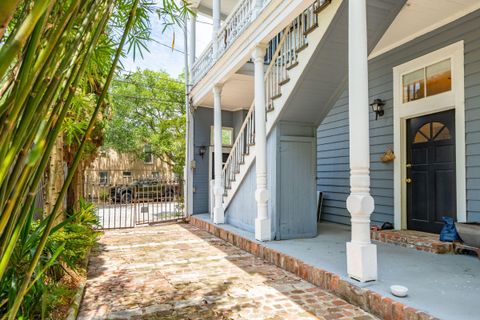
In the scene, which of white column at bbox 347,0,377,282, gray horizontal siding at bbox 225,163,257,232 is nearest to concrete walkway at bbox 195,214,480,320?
white column at bbox 347,0,377,282

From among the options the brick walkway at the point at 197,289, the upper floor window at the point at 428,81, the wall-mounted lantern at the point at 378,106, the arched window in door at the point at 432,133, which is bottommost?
the brick walkway at the point at 197,289

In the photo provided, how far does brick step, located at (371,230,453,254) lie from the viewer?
3.82m

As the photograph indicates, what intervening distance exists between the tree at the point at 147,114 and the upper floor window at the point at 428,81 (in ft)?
39.1

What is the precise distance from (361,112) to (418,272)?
174cm

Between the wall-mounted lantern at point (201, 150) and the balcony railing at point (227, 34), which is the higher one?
the balcony railing at point (227, 34)

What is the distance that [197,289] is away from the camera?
3240 mm

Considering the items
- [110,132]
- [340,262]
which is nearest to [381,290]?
[340,262]

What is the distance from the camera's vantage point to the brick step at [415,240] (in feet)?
12.5

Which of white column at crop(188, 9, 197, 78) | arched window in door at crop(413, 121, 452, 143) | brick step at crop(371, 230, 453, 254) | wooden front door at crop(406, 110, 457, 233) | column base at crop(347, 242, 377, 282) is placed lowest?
brick step at crop(371, 230, 453, 254)

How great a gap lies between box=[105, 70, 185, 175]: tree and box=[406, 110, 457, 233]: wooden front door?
39.6 feet

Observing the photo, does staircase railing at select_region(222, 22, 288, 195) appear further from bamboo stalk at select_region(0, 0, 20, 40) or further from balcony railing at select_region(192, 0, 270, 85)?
bamboo stalk at select_region(0, 0, 20, 40)

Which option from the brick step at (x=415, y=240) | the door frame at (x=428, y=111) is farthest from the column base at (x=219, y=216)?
the door frame at (x=428, y=111)

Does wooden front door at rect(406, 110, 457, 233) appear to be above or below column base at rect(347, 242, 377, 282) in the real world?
above

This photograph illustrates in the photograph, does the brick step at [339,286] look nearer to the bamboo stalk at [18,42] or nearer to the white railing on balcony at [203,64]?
the bamboo stalk at [18,42]
